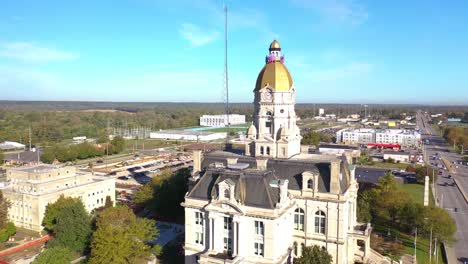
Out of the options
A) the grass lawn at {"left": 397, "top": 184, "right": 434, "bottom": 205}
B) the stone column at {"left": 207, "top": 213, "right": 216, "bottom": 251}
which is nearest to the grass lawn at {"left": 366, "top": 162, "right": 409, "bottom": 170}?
the grass lawn at {"left": 397, "top": 184, "right": 434, "bottom": 205}

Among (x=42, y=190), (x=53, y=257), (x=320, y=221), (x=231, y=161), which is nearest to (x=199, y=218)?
(x=231, y=161)

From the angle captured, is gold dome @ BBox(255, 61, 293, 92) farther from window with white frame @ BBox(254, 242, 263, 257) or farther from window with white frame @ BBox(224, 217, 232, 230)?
window with white frame @ BBox(254, 242, 263, 257)

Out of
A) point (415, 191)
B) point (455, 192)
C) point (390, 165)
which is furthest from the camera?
point (390, 165)

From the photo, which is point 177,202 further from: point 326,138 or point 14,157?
point 326,138

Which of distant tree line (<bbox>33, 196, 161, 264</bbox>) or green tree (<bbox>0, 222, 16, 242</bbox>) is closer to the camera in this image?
distant tree line (<bbox>33, 196, 161, 264</bbox>)

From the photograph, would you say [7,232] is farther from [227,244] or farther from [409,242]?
[409,242]

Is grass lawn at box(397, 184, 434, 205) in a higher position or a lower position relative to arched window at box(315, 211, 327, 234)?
lower

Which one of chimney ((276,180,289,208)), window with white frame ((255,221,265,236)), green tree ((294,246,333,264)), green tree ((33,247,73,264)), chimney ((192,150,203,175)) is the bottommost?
green tree ((33,247,73,264))
